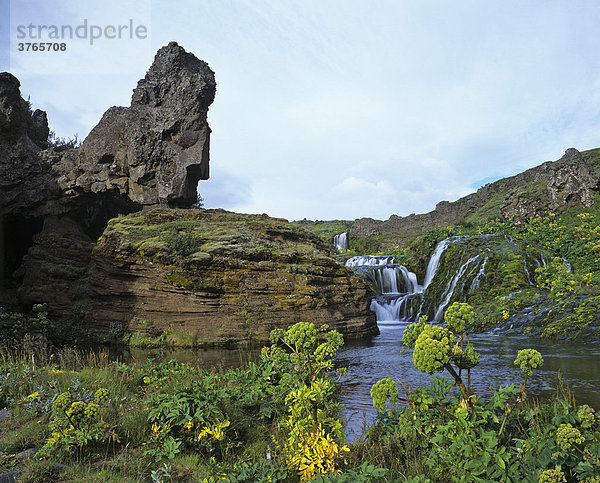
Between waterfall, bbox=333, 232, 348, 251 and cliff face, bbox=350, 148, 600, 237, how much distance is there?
3503mm

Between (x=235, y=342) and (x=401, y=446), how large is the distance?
11636 millimetres

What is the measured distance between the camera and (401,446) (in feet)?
12.0

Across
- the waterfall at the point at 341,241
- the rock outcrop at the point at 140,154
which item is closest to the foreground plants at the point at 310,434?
the rock outcrop at the point at 140,154

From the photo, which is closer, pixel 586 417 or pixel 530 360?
pixel 586 417

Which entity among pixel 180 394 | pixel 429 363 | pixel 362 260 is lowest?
pixel 180 394

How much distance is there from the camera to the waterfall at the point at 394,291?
22109 mm

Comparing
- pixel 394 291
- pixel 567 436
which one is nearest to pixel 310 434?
pixel 567 436

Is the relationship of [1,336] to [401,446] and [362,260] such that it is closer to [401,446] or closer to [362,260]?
[401,446]

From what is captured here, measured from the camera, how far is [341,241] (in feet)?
176

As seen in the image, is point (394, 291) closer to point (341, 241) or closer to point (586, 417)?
point (586, 417)

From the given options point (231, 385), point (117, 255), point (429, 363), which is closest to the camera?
point (429, 363)

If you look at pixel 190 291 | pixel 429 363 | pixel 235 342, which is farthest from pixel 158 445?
pixel 190 291

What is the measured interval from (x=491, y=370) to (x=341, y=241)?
4491cm

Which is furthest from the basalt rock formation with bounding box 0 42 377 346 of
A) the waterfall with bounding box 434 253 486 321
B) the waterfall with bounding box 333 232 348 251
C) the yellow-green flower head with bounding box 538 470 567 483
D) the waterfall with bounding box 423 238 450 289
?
the waterfall with bounding box 333 232 348 251
